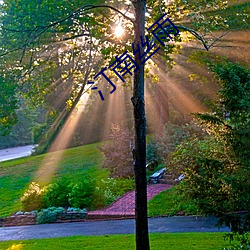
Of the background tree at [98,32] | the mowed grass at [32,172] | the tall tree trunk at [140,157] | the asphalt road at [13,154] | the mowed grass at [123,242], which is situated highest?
the background tree at [98,32]

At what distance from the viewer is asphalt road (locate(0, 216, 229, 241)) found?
7.78 m

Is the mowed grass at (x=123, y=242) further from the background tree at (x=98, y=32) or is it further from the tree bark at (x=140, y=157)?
the background tree at (x=98, y=32)

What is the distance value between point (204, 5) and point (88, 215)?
6.27 m

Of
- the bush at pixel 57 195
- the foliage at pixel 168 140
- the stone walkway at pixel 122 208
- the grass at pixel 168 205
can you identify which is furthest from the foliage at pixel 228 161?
the foliage at pixel 168 140

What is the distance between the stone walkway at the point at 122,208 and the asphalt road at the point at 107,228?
1.00 feet

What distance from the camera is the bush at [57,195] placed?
11.0 meters

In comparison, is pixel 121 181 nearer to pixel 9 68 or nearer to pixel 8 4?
pixel 9 68

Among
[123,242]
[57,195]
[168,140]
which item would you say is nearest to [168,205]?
[123,242]

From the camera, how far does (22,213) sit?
10.8m

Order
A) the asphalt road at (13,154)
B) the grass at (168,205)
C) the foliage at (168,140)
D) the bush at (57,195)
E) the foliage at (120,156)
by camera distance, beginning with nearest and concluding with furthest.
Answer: the grass at (168,205)
the bush at (57,195)
the foliage at (168,140)
the foliage at (120,156)
the asphalt road at (13,154)

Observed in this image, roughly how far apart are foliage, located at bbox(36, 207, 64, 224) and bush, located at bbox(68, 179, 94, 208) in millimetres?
513

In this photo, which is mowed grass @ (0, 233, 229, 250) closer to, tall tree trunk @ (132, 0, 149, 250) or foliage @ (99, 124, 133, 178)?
tall tree trunk @ (132, 0, 149, 250)

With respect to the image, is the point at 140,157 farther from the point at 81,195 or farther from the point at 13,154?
the point at 13,154

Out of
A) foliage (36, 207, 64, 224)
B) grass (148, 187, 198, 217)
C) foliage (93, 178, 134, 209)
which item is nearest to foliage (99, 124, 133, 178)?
→ foliage (93, 178, 134, 209)
